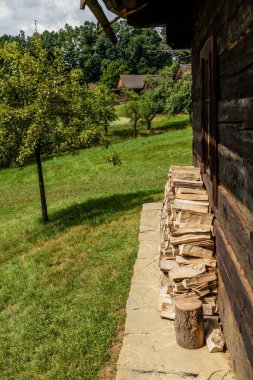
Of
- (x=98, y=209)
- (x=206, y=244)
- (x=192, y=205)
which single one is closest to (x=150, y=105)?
(x=98, y=209)

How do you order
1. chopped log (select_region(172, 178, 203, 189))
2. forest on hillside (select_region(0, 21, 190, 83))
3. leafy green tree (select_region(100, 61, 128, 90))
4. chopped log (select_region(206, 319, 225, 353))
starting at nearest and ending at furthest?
chopped log (select_region(206, 319, 225, 353))
chopped log (select_region(172, 178, 203, 189))
leafy green tree (select_region(100, 61, 128, 90))
forest on hillside (select_region(0, 21, 190, 83))

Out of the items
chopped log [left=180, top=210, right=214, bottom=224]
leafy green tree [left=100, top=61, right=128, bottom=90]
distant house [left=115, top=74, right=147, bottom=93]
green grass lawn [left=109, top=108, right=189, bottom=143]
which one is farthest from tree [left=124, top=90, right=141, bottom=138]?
leafy green tree [left=100, top=61, right=128, bottom=90]

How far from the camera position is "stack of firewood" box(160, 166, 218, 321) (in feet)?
14.4

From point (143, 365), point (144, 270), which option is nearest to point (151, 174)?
point (144, 270)

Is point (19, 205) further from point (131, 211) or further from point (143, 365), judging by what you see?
point (143, 365)

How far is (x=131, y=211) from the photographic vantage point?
11102 millimetres

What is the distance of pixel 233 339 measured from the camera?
3486mm

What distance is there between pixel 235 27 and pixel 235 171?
41.2 inches

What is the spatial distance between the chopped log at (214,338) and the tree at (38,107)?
7.71 m

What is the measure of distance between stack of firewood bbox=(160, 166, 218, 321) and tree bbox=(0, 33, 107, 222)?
6599mm

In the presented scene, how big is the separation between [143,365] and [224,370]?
0.75 m

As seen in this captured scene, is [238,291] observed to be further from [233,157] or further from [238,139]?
[238,139]

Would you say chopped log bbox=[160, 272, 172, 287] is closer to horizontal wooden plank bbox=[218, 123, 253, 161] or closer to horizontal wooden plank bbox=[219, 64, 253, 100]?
horizontal wooden plank bbox=[218, 123, 253, 161]

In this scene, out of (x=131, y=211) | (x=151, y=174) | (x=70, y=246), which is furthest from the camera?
(x=151, y=174)
